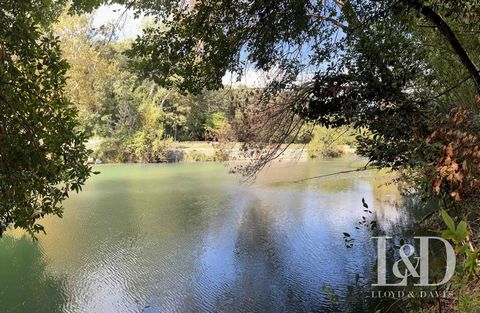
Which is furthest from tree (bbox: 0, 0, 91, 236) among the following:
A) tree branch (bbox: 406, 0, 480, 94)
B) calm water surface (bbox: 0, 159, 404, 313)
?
calm water surface (bbox: 0, 159, 404, 313)

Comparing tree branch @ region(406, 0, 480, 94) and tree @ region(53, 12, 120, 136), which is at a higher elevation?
tree @ region(53, 12, 120, 136)

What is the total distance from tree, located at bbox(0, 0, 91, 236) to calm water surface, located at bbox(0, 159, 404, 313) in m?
2.27

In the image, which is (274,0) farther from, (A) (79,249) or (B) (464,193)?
(A) (79,249)

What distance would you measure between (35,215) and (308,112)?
2.18 meters

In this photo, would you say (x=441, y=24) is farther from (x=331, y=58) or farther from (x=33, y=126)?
(x=33, y=126)

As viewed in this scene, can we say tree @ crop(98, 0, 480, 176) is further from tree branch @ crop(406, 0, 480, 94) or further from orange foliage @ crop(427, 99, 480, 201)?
orange foliage @ crop(427, 99, 480, 201)

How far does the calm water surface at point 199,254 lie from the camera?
464 centimetres

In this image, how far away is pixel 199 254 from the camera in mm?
6363

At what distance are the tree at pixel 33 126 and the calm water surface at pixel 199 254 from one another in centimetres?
227

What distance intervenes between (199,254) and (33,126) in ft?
13.8

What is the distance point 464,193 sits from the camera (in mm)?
2074

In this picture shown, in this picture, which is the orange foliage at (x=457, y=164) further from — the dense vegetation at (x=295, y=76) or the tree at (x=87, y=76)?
the tree at (x=87, y=76)

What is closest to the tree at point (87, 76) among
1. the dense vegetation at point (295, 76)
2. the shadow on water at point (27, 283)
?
the shadow on water at point (27, 283)

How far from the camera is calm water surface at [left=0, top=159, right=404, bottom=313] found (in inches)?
183
